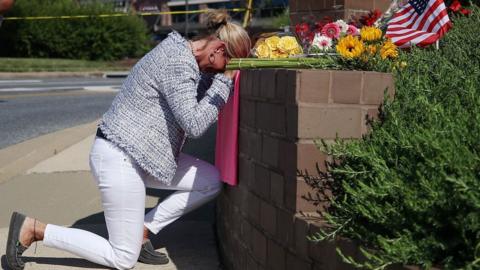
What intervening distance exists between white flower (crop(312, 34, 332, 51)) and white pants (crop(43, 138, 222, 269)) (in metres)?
0.95

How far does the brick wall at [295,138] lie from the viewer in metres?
2.84

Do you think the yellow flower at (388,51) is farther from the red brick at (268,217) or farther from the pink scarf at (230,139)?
the red brick at (268,217)

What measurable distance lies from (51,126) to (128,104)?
262 inches

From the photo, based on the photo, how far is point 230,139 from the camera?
3830mm

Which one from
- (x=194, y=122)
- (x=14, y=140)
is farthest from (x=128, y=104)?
(x=14, y=140)

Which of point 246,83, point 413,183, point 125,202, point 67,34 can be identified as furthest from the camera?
Answer: point 67,34

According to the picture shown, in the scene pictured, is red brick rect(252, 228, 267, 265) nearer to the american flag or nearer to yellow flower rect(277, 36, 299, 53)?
yellow flower rect(277, 36, 299, 53)

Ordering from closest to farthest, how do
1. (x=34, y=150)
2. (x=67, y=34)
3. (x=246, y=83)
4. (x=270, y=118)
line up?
(x=270, y=118)
(x=246, y=83)
(x=34, y=150)
(x=67, y=34)

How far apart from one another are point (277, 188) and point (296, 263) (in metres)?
0.36

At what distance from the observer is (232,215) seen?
388cm

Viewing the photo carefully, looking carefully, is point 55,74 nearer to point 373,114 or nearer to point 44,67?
point 44,67

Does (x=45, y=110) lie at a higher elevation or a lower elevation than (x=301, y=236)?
lower

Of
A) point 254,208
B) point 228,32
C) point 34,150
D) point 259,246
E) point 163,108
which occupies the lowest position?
point 34,150

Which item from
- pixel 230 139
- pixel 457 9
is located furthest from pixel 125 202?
pixel 457 9
